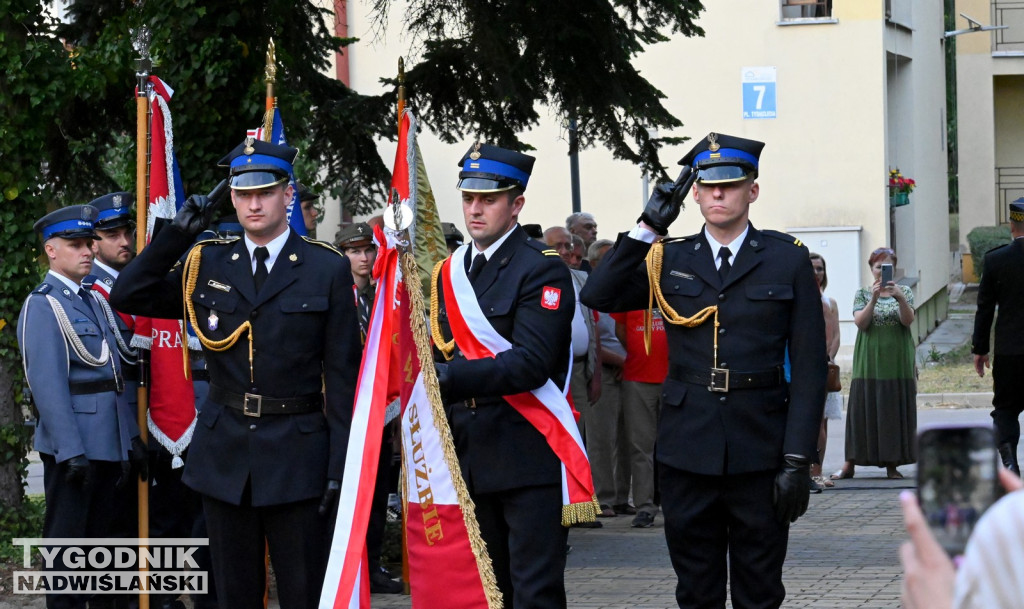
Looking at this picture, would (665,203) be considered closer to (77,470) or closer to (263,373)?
(263,373)

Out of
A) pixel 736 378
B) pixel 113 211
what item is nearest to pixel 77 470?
pixel 113 211

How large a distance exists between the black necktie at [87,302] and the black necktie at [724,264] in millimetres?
3390

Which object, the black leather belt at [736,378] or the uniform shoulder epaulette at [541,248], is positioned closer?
the black leather belt at [736,378]

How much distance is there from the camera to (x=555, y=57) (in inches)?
369

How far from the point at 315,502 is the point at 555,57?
4868 mm

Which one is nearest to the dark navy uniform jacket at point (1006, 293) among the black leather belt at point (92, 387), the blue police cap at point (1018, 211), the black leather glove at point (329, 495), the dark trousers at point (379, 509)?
the blue police cap at point (1018, 211)

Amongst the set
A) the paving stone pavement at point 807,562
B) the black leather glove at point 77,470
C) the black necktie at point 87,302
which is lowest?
the paving stone pavement at point 807,562

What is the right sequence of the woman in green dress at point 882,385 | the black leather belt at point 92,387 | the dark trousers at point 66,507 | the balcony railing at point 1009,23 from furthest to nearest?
the balcony railing at point 1009,23, the woman in green dress at point 882,385, the black leather belt at point 92,387, the dark trousers at point 66,507

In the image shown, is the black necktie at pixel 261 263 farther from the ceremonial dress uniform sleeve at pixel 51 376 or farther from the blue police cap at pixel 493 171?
the ceremonial dress uniform sleeve at pixel 51 376

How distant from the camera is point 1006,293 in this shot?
34.7ft

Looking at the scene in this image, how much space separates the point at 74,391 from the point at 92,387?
0.09 m

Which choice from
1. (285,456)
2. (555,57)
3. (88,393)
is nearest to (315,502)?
(285,456)

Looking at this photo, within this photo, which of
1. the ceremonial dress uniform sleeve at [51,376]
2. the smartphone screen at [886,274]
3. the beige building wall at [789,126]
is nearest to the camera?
the ceremonial dress uniform sleeve at [51,376]

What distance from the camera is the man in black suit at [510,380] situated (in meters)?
5.21
